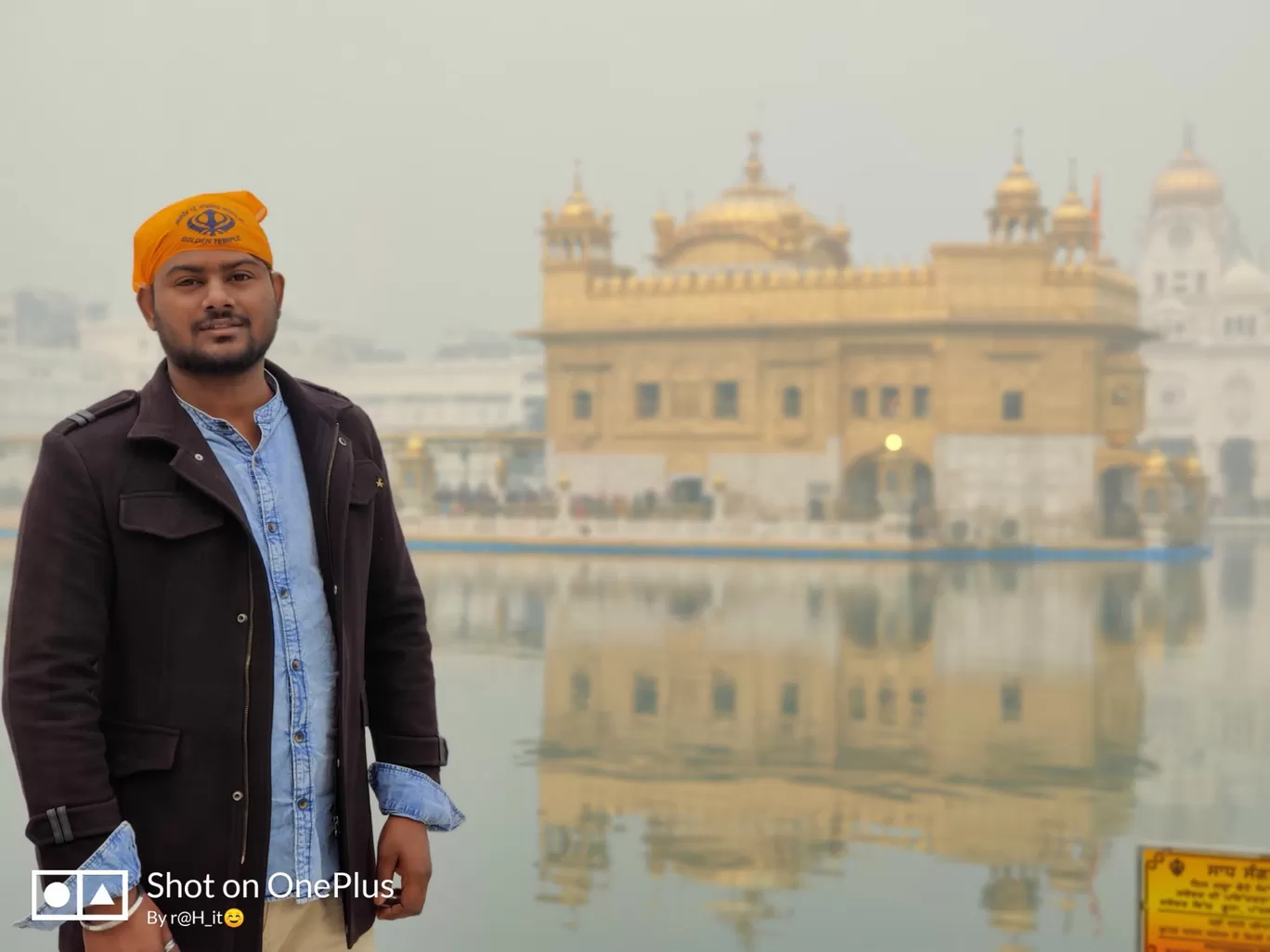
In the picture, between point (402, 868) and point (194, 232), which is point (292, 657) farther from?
point (194, 232)

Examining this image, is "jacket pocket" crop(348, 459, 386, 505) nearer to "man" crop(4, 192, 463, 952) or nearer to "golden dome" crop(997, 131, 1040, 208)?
"man" crop(4, 192, 463, 952)

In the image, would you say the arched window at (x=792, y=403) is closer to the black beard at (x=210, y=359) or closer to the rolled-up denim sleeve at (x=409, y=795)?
the rolled-up denim sleeve at (x=409, y=795)

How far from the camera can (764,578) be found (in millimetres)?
13961

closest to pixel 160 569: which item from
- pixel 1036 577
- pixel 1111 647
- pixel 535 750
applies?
pixel 535 750

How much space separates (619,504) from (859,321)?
127 inches

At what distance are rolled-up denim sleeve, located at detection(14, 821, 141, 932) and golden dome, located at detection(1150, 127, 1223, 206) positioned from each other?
1936 cm

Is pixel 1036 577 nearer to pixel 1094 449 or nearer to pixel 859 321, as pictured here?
pixel 1094 449

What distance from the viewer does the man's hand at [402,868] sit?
1.45 metres

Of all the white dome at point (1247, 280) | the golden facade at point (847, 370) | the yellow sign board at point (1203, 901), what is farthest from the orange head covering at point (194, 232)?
the white dome at point (1247, 280)

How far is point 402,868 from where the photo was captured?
4.78 ft

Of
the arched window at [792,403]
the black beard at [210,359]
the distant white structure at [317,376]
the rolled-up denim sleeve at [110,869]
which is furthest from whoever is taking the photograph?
the distant white structure at [317,376]

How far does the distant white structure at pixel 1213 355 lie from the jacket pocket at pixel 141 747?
20979mm

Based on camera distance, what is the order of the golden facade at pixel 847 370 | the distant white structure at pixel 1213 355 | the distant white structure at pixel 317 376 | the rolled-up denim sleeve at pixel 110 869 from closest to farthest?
the rolled-up denim sleeve at pixel 110 869
the golden facade at pixel 847 370
the distant white structure at pixel 317 376
the distant white structure at pixel 1213 355

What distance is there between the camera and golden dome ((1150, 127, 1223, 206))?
19031 mm
